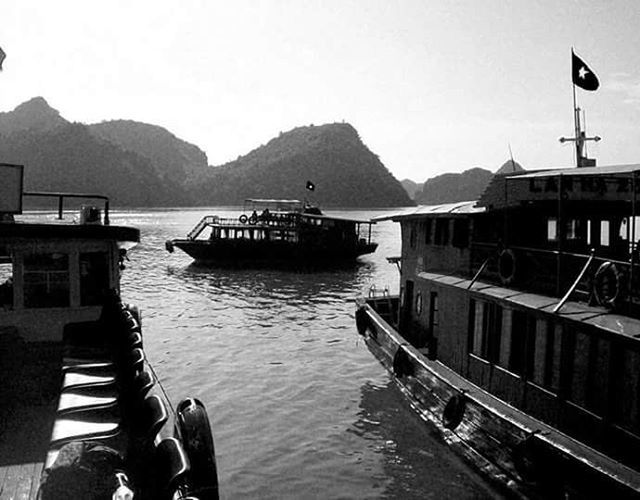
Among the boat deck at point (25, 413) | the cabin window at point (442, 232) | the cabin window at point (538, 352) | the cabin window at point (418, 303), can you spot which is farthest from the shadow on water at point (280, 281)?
the cabin window at point (538, 352)

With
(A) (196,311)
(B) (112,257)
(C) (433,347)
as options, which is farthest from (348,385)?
(A) (196,311)

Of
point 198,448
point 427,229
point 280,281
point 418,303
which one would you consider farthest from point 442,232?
point 280,281

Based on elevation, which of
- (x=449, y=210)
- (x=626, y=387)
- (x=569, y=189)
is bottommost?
(x=626, y=387)

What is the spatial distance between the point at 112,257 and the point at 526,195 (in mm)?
10957

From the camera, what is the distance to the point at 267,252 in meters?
58.1

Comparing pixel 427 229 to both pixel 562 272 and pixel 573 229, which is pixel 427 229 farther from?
pixel 562 272

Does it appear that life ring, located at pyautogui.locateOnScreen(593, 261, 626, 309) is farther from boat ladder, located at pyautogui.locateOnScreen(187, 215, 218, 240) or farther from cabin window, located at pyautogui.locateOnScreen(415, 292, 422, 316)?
boat ladder, located at pyautogui.locateOnScreen(187, 215, 218, 240)

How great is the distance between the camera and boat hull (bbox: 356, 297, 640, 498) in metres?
8.62

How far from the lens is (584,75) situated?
14.7 m

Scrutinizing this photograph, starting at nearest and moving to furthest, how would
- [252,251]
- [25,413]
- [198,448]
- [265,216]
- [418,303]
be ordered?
[198,448] < [25,413] < [418,303] < [252,251] < [265,216]

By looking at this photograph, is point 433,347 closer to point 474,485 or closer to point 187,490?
point 474,485

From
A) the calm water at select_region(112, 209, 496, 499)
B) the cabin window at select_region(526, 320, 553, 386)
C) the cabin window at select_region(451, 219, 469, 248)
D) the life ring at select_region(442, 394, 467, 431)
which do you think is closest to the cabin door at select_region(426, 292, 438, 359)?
the cabin window at select_region(451, 219, 469, 248)

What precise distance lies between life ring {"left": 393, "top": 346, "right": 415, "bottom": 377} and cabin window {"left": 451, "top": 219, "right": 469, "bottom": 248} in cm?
349

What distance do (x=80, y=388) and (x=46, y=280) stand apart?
527 cm
